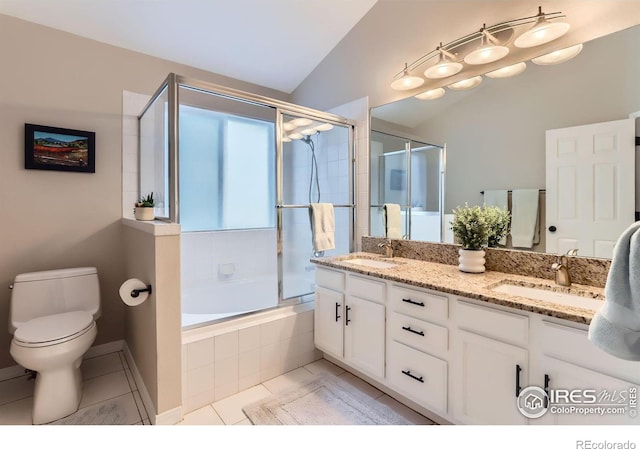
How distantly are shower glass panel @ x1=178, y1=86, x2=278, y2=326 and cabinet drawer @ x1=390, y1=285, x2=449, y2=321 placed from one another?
1.32 metres

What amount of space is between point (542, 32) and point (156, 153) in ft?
8.12

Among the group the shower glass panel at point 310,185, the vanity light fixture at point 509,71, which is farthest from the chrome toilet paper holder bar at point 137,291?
the vanity light fixture at point 509,71

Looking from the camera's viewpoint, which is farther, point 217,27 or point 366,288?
point 217,27

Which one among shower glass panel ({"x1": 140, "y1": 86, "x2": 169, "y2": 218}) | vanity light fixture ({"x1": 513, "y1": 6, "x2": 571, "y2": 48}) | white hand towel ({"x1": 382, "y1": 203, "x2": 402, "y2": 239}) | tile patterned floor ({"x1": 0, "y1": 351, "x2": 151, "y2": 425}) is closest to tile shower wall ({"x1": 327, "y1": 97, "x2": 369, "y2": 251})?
white hand towel ({"x1": 382, "y1": 203, "x2": 402, "y2": 239})

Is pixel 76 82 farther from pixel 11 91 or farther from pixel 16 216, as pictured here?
pixel 16 216

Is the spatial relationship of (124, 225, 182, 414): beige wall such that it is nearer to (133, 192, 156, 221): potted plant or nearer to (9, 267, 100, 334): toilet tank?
(133, 192, 156, 221): potted plant

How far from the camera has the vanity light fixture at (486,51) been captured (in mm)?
1759

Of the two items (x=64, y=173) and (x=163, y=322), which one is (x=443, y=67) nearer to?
(x=163, y=322)

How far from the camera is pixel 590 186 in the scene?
59.3 inches

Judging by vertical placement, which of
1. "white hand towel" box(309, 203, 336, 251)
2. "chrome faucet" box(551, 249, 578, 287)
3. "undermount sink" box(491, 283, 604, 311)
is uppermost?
"white hand towel" box(309, 203, 336, 251)

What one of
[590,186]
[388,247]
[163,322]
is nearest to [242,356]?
[163,322]

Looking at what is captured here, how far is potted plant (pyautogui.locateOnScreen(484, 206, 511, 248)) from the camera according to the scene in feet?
5.87

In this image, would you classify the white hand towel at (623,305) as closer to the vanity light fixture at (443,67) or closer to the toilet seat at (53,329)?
the vanity light fixture at (443,67)
